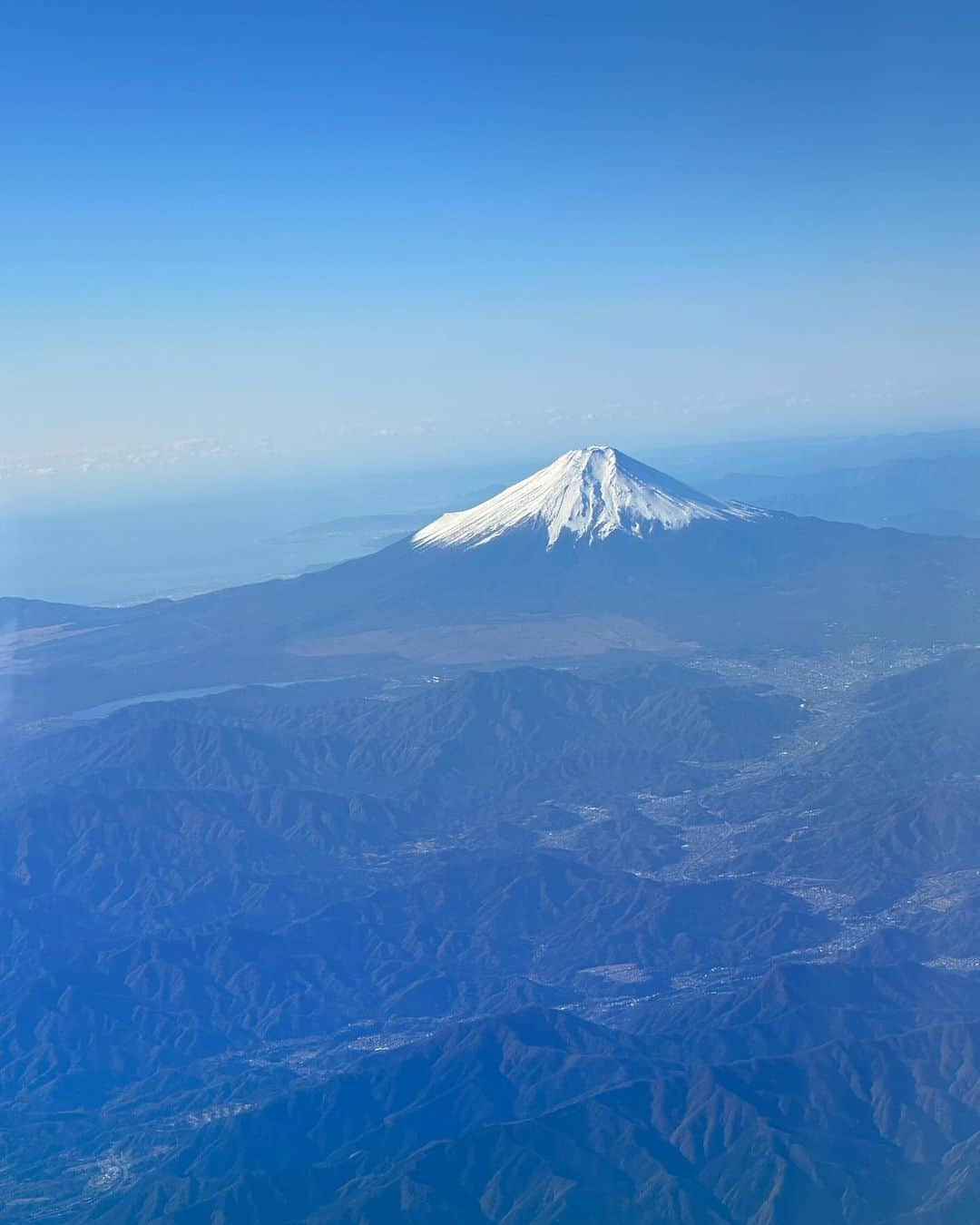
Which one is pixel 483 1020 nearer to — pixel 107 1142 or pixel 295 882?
pixel 107 1142

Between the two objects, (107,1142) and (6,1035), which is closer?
(107,1142)

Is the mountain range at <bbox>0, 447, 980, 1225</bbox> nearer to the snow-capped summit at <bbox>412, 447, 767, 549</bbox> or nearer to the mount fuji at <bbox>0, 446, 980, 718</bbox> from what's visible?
the mount fuji at <bbox>0, 446, 980, 718</bbox>

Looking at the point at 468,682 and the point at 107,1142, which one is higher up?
the point at 468,682

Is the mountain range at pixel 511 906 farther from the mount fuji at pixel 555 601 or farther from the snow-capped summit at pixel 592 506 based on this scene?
the snow-capped summit at pixel 592 506

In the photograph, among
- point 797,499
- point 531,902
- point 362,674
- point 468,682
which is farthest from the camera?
point 797,499

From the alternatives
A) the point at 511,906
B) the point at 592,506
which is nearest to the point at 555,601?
the point at 592,506

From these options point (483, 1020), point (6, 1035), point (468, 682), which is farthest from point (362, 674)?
point (483, 1020)
